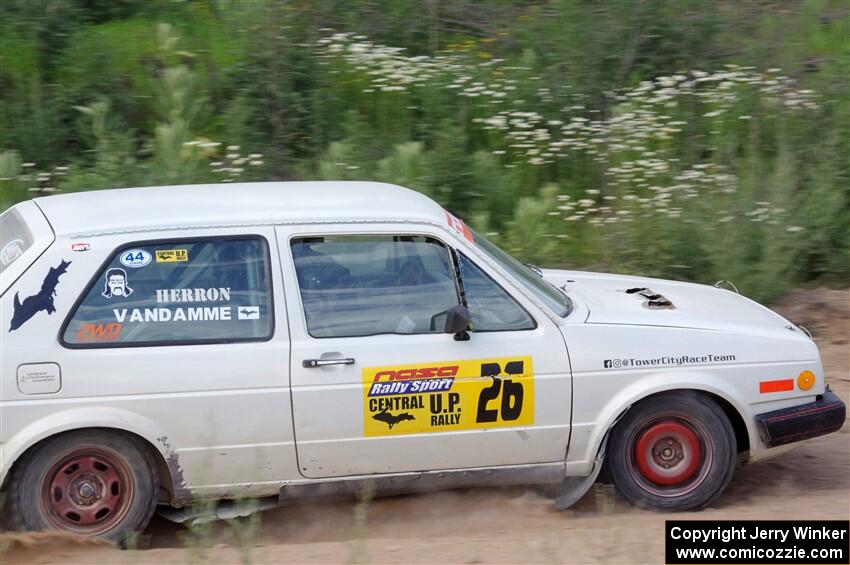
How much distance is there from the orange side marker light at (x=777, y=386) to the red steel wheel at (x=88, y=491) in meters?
3.15

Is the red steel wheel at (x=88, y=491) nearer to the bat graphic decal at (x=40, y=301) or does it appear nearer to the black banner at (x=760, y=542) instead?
the bat graphic decal at (x=40, y=301)

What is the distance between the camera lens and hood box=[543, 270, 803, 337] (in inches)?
215

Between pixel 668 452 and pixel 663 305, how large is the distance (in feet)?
2.54

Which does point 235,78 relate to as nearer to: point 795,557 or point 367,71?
point 367,71

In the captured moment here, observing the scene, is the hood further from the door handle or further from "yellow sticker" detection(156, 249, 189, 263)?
"yellow sticker" detection(156, 249, 189, 263)

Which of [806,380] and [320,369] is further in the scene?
[806,380]

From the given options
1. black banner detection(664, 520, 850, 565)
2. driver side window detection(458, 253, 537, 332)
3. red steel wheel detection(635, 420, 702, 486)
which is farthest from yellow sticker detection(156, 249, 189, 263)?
black banner detection(664, 520, 850, 565)

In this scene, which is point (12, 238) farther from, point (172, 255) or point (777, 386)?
point (777, 386)

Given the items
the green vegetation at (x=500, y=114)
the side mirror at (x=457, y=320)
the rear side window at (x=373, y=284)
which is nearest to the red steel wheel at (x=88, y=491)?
the rear side window at (x=373, y=284)

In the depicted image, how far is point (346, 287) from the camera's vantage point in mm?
5160

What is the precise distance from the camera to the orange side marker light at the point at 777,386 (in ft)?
17.8

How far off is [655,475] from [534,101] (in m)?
5.93

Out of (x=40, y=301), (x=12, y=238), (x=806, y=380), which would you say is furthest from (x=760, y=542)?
(x=12, y=238)

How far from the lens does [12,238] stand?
17.2ft
